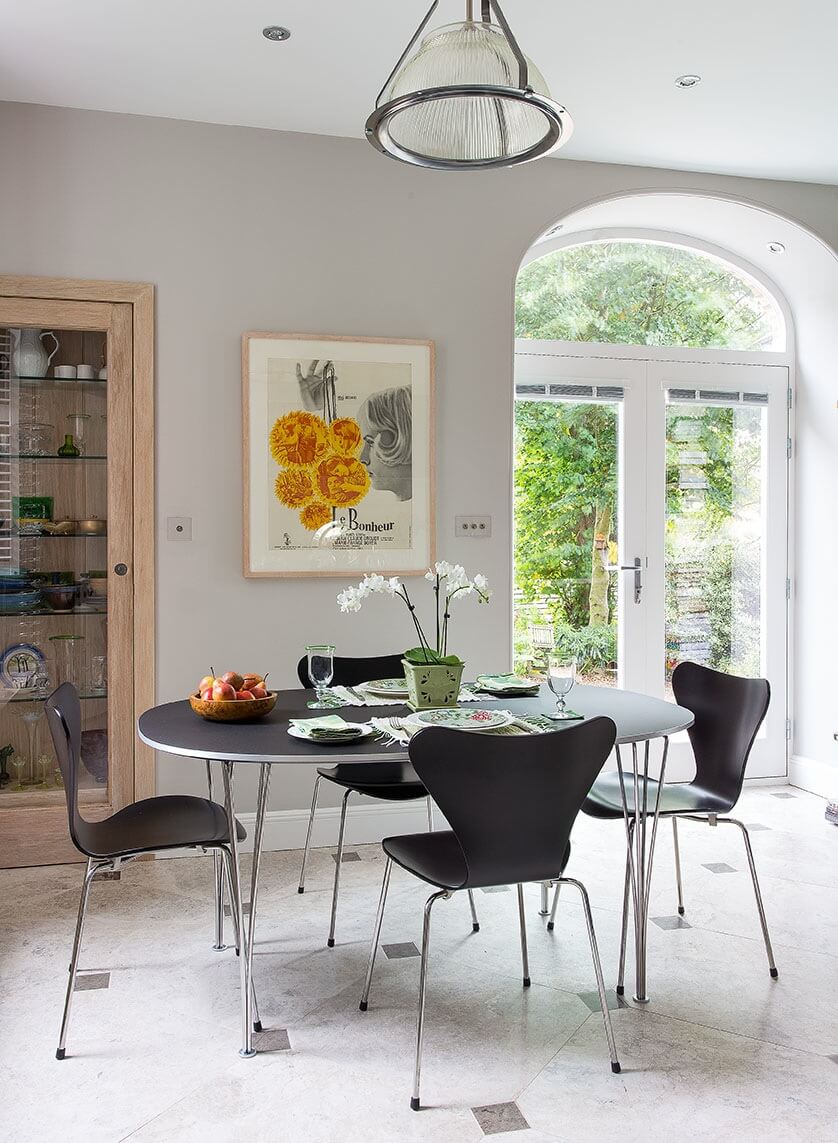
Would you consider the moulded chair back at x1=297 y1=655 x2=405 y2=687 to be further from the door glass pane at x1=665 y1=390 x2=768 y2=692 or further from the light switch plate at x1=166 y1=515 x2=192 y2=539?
the door glass pane at x1=665 y1=390 x2=768 y2=692

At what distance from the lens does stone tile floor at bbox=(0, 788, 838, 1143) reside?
2.14 m

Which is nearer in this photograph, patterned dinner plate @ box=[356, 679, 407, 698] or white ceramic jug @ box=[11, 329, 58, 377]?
patterned dinner plate @ box=[356, 679, 407, 698]

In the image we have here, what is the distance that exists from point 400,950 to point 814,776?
109 inches

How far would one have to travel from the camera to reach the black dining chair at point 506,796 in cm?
212

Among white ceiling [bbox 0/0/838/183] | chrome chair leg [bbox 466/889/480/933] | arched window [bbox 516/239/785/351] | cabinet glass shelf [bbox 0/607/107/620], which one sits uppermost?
white ceiling [bbox 0/0/838/183]

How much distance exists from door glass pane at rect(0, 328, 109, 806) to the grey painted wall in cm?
25

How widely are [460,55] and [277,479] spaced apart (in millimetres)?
2075

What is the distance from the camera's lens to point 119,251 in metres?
3.89

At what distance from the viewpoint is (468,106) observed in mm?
2494

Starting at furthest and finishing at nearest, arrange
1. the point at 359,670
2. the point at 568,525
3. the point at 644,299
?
the point at 644,299 < the point at 568,525 < the point at 359,670

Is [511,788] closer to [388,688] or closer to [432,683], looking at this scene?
[432,683]

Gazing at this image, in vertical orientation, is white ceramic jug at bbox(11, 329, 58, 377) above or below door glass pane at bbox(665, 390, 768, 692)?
above

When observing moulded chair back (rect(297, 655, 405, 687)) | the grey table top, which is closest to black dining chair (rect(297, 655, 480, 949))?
moulded chair back (rect(297, 655, 405, 687))

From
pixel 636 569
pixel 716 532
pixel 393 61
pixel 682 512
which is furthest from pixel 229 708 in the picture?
pixel 716 532
